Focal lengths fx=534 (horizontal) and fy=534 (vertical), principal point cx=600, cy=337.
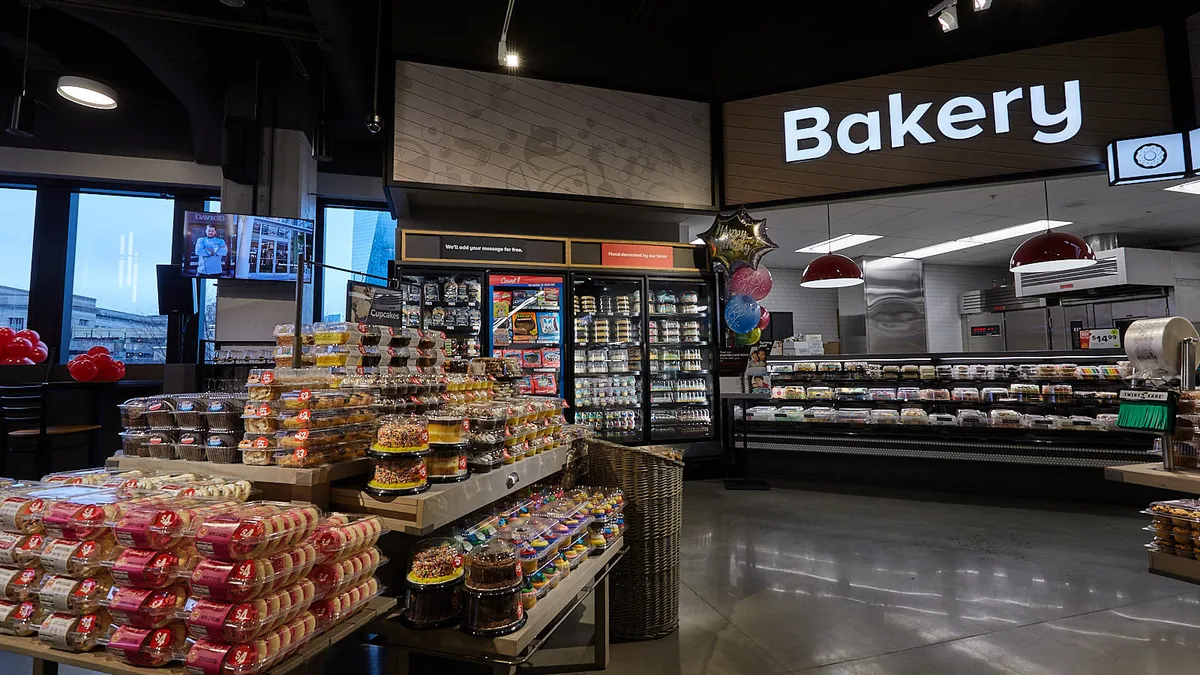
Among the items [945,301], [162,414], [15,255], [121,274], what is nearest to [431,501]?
[162,414]

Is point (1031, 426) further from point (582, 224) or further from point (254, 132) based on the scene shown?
point (254, 132)

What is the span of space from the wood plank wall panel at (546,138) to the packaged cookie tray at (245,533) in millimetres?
4395

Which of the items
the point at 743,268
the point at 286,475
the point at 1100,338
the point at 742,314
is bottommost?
the point at 286,475

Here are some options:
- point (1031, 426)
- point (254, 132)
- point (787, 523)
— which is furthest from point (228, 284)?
point (1031, 426)

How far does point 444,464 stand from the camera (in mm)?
1861

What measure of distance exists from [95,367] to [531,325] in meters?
4.05

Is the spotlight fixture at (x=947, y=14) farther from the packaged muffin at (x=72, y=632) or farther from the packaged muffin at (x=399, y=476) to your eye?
the packaged muffin at (x=72, y=632)

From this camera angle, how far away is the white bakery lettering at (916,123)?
17.0 feet

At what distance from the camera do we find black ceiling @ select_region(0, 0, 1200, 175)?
205 inches

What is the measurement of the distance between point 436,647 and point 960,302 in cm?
1148

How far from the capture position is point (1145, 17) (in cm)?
502

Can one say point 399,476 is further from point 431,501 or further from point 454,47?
point 454,47

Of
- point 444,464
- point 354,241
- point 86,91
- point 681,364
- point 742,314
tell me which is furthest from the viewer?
point 354,241

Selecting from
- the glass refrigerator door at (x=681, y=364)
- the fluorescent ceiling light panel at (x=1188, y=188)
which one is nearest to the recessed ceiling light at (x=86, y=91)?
the glass refrigerator door at (x=681, y=364)
